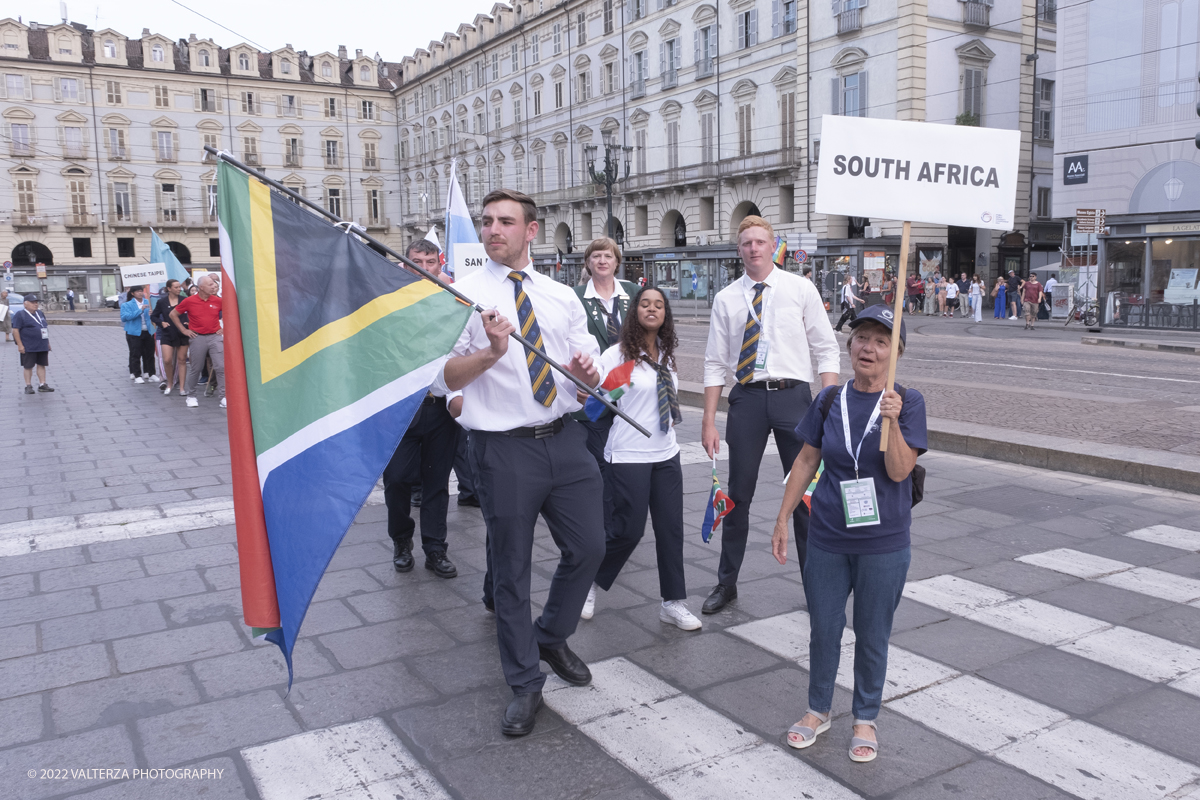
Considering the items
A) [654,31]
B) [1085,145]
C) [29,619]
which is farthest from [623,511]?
[654,31]

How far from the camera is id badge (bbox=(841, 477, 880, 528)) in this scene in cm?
308

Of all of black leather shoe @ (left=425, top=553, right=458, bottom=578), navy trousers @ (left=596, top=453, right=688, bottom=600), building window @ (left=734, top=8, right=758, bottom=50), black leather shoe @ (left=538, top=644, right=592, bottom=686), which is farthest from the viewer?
building window @ (left=734, top=8, right=758, bottom=50)

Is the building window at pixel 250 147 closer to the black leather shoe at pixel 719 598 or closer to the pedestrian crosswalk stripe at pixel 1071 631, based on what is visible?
the black leather shoe at pixel 719 598

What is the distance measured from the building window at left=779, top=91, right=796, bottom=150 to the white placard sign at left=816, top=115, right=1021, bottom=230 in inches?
1468

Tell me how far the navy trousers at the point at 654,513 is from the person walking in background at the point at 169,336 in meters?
11.8

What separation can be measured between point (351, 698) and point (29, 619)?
204cm

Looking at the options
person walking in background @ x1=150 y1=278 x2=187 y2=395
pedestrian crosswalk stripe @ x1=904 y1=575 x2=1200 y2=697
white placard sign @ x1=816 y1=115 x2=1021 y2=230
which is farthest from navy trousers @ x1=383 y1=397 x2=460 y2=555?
person walking in background @ x1=150 y1=278 x2=187 y2=395

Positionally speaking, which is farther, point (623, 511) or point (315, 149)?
point (315, 149)

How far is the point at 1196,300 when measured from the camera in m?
A: 23.8

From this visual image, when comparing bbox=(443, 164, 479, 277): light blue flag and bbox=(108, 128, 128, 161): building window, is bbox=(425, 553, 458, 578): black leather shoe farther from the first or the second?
bbox=(108, 128, 128, 161): building window

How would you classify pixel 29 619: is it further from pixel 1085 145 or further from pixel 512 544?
pixel 1085 145

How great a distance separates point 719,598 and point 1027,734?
1611mm

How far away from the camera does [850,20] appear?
36.4 meters

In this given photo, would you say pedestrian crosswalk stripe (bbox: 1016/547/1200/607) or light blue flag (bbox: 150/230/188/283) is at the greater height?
light blue flag (bbox: 150/230/188/283)
